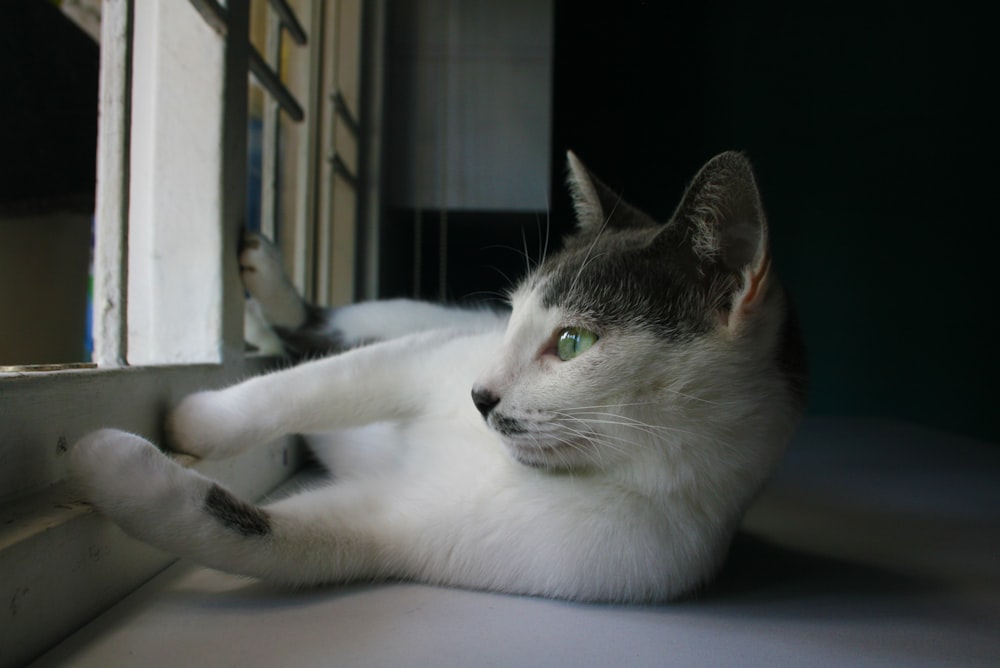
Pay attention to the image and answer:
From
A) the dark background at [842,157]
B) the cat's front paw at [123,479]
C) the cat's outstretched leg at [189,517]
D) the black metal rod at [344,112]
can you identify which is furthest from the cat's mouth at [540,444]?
the black metal rod at [344,112]

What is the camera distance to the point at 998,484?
185 centimetres

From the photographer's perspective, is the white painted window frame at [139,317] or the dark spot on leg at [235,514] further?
the dark spot on leg at [235,514]

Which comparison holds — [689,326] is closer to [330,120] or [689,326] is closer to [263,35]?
[263,35]

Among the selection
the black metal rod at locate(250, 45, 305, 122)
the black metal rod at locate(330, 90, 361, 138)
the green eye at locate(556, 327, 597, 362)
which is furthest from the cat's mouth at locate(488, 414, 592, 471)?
the black metal rod at locate(330, 90, 361, 138)

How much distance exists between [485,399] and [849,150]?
10.6 ft

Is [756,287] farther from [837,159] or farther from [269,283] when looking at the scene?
[837,159]

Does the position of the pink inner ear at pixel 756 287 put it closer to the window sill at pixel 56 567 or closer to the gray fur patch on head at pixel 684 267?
the gray fur patch on head at pixel 684 267

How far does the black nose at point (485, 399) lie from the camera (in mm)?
863

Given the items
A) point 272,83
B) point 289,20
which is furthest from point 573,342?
point 289,20

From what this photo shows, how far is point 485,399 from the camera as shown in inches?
34.1

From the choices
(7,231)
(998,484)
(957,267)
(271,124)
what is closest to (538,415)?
(7,231)

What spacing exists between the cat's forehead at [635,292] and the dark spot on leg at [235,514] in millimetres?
444

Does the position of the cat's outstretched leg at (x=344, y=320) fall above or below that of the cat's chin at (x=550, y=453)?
above

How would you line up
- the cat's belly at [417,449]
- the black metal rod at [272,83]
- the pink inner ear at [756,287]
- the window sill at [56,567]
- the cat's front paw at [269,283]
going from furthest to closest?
the black metal rod at [272,83]
the cat's front paw at [269,283]
the cat's belly at [417,449]
the pink inner ear at [756,287]
the window sill at [56,567]
